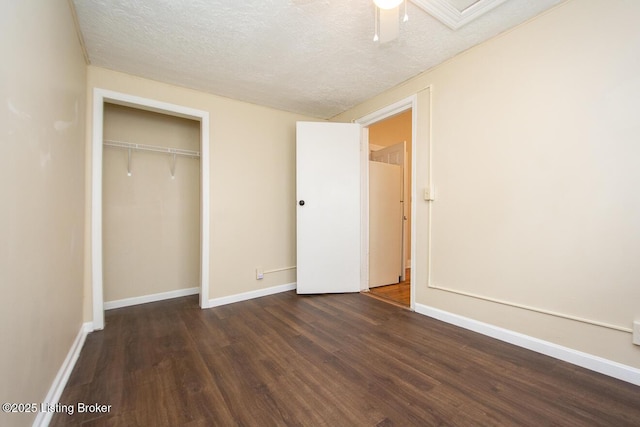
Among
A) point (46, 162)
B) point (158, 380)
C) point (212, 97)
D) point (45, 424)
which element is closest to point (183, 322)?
point (158, 380)

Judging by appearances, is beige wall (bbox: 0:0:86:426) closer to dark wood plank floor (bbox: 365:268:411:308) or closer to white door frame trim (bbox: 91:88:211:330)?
white door frame trim (bbox: 91:88:211:330)

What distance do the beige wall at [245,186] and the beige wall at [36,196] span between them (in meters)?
1.04

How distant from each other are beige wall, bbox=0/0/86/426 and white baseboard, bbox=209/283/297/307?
1.13m

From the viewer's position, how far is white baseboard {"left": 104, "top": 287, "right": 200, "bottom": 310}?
257 cm

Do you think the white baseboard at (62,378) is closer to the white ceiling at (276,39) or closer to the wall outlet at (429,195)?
the white ceiling at (276,39)

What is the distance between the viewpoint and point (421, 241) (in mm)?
2414

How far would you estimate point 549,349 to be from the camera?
1.67 m

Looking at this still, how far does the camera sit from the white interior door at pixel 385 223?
331 centimetres

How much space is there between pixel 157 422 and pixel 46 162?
4.49ft

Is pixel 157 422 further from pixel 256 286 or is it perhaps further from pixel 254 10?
pixel 254 10

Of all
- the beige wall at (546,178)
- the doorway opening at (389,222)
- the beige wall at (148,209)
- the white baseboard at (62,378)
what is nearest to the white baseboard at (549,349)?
the beige wall at (546,178)

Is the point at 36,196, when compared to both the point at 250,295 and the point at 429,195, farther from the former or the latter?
the point at 429,195

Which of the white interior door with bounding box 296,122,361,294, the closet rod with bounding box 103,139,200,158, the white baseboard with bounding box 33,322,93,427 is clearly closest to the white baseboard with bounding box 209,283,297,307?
the white interior door with bounding box 296,122,361,294

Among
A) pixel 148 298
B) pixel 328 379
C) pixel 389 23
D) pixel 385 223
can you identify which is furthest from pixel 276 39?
pixel 148 298
